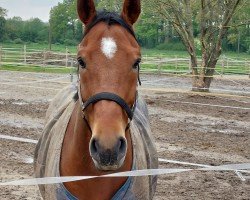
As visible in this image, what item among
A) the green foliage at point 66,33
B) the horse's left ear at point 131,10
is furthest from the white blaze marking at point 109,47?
the green foliage at point 66,33

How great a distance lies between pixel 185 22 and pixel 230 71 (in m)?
8.66

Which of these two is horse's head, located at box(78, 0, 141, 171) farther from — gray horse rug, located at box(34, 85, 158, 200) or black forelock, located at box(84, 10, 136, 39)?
gray horse rug, located at box(34, 85, 158, 200)

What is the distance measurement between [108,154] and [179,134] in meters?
6.84

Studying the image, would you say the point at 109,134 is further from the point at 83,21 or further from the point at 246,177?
the point at 246,177

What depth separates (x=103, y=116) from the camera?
2.16 m

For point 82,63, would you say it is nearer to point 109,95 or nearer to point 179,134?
point 109,95

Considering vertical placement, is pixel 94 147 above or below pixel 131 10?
below

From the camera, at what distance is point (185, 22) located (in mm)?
16109

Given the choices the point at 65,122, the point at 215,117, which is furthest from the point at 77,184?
the point at 215,117

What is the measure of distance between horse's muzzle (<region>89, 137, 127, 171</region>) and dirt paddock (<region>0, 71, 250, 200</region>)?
3236 mm

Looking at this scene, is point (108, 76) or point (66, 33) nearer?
point (108, 76)

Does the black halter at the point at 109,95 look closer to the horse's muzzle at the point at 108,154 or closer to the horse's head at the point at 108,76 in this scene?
the horse's head at the point at 108,76

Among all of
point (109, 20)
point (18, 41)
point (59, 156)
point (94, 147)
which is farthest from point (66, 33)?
point (94, 147)

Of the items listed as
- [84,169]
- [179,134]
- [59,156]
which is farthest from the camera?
[179,134]
